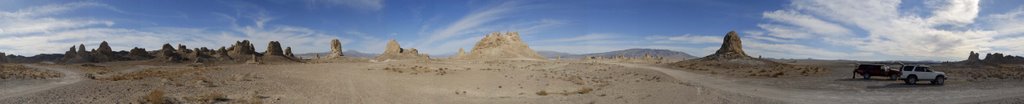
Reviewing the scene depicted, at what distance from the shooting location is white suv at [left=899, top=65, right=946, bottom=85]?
A: 91.1 ft

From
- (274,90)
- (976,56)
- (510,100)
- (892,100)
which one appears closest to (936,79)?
(892,100)

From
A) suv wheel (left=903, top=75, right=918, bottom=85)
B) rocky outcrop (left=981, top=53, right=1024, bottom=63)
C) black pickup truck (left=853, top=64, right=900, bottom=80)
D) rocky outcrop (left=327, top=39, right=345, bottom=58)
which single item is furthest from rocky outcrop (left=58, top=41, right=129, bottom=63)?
rocky outcrop (left=981, top=53, right=1024, bottom=63)

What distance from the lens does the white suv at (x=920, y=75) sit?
91.1 feet

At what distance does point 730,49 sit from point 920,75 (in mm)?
51689

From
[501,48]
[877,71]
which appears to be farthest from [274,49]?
[877,71]

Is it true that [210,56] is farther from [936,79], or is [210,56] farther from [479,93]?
[936,79]

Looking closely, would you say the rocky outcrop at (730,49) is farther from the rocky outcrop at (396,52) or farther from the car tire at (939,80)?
the rocky outcrop at (396,52)

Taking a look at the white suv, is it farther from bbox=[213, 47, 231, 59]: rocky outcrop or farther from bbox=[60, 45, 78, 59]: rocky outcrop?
bbox=[60, 45, 78, 59]: rocky outcrop

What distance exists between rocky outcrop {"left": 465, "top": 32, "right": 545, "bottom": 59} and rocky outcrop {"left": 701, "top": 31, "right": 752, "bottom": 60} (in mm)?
56511

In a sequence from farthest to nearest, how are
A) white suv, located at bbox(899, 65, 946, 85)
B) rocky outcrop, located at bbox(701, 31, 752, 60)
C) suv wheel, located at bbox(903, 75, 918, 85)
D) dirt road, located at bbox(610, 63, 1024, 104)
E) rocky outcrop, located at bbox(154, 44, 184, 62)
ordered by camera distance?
1. rocky outcrop, located at bbox(154, 44, 184, 62)
2. rocky outcrop, located at bbox(701, 31, 752, 60)
3. suv wheel, located at bbox(903, 75, 918, 85)
4. white suv, located at bbox(899, 65, 946, 85)
5. dirt road, located at bbox(610, 63, 1024, 104)

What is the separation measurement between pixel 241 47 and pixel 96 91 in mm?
91505

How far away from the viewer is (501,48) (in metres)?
137

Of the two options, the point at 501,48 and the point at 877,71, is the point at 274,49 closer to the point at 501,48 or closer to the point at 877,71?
the point at 501,48

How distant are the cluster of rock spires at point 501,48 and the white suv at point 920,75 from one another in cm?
10256
